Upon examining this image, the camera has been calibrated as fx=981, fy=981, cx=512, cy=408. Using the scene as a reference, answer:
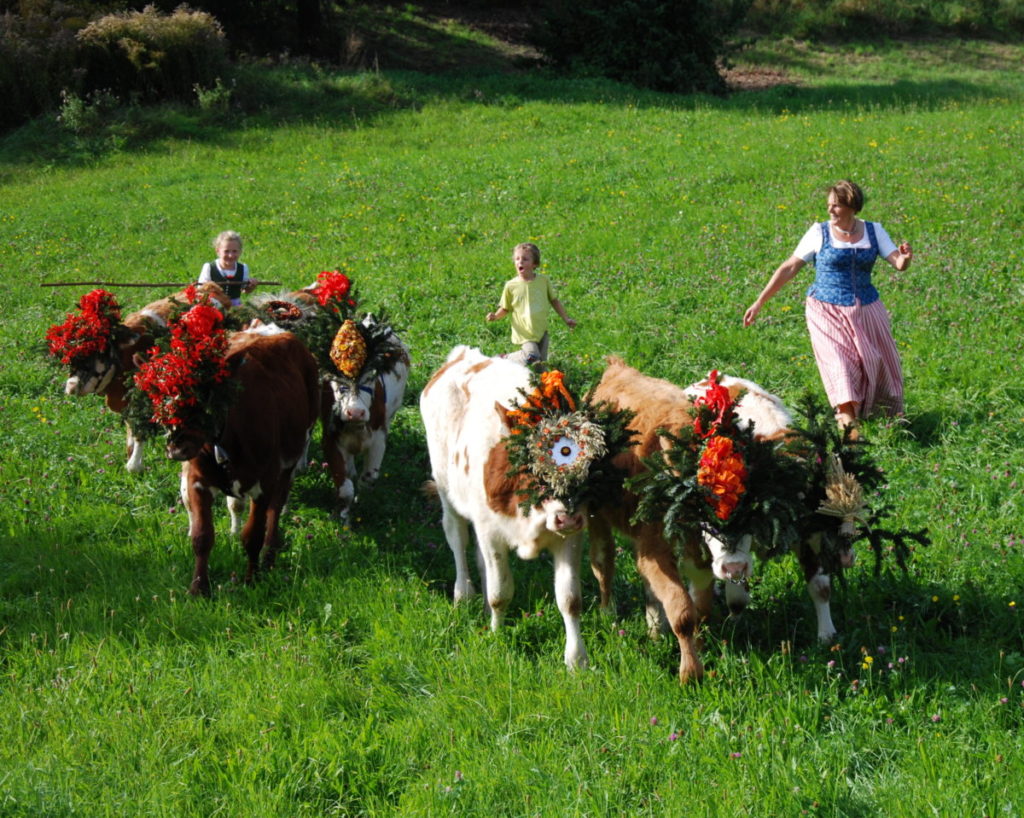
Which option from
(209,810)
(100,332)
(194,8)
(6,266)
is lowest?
(6,266)

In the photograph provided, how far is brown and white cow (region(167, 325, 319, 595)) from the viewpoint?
7.39 m

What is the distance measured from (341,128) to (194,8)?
1152 cm

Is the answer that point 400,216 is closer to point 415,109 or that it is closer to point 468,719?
point 415,109

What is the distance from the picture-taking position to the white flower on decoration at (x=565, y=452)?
18.8ft

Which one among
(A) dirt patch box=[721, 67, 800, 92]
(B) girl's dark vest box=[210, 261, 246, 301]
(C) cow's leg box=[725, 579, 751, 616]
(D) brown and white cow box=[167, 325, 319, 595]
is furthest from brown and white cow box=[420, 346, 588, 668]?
(A) dirt patch box=[721, 67, 800, 92]

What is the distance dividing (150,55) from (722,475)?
2727cm

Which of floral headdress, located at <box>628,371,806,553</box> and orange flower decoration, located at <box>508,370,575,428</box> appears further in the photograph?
orange flower decoration, located at <box>508,370,575,428</box>

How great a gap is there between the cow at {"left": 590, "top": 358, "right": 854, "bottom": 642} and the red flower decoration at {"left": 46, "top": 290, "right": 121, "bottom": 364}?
4.91 meters

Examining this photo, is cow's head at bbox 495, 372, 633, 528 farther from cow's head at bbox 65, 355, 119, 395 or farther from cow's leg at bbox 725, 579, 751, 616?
cow's head at bbox 65, 355, 119, 395

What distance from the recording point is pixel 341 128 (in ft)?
85.4

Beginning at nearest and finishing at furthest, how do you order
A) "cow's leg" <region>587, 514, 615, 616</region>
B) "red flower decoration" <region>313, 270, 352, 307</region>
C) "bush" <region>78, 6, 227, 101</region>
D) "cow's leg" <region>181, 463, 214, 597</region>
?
"cow's leg" <region>587, 514, 615, 616</region>, "cow's leg" <region>181, 463, 214, 597</region>, "red flower decoration" <region>313, 270, 352, 307</region>, "bush" <region>78, 6, 227, 101</region>

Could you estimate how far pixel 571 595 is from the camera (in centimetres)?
611

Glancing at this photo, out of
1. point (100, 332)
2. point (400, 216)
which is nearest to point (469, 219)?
point (400, 216)

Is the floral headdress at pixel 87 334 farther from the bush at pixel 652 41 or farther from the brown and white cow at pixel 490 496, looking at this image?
the bush at pixel 652 41
